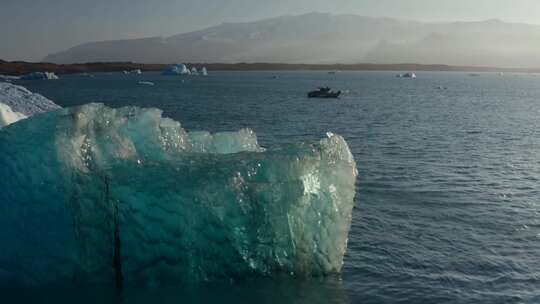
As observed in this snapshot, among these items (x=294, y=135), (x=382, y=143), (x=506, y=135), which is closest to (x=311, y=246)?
(x=382, y=143)

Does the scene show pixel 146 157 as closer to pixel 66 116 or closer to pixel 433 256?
pixel 66 116

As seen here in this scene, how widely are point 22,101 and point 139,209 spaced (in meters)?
12.6

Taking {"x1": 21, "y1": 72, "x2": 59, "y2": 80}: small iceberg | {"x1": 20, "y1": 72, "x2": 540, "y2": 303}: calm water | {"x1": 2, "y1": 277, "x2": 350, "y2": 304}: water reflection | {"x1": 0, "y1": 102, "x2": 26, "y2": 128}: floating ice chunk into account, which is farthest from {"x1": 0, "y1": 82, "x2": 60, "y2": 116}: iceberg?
{"x1": 21, "y1": 72, "x2": 59, "y2": 80}: small iceberg

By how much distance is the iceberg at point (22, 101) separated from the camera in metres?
20.5

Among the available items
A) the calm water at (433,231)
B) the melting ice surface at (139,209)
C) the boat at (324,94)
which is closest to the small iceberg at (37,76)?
the boat at (324,94)

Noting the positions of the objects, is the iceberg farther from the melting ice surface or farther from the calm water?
the calm water

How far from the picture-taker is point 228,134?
47.9 feet

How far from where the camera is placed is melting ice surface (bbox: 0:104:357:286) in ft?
36.8

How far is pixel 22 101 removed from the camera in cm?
2145

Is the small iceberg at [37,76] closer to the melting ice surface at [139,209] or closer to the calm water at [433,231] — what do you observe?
the calm water at [433,231]

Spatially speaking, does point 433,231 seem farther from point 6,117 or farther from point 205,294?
point 6,117

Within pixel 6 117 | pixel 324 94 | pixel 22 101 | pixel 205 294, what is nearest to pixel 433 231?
pixel 205 294

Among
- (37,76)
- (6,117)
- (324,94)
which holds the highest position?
(6,117)

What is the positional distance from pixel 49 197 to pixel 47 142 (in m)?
1.08
